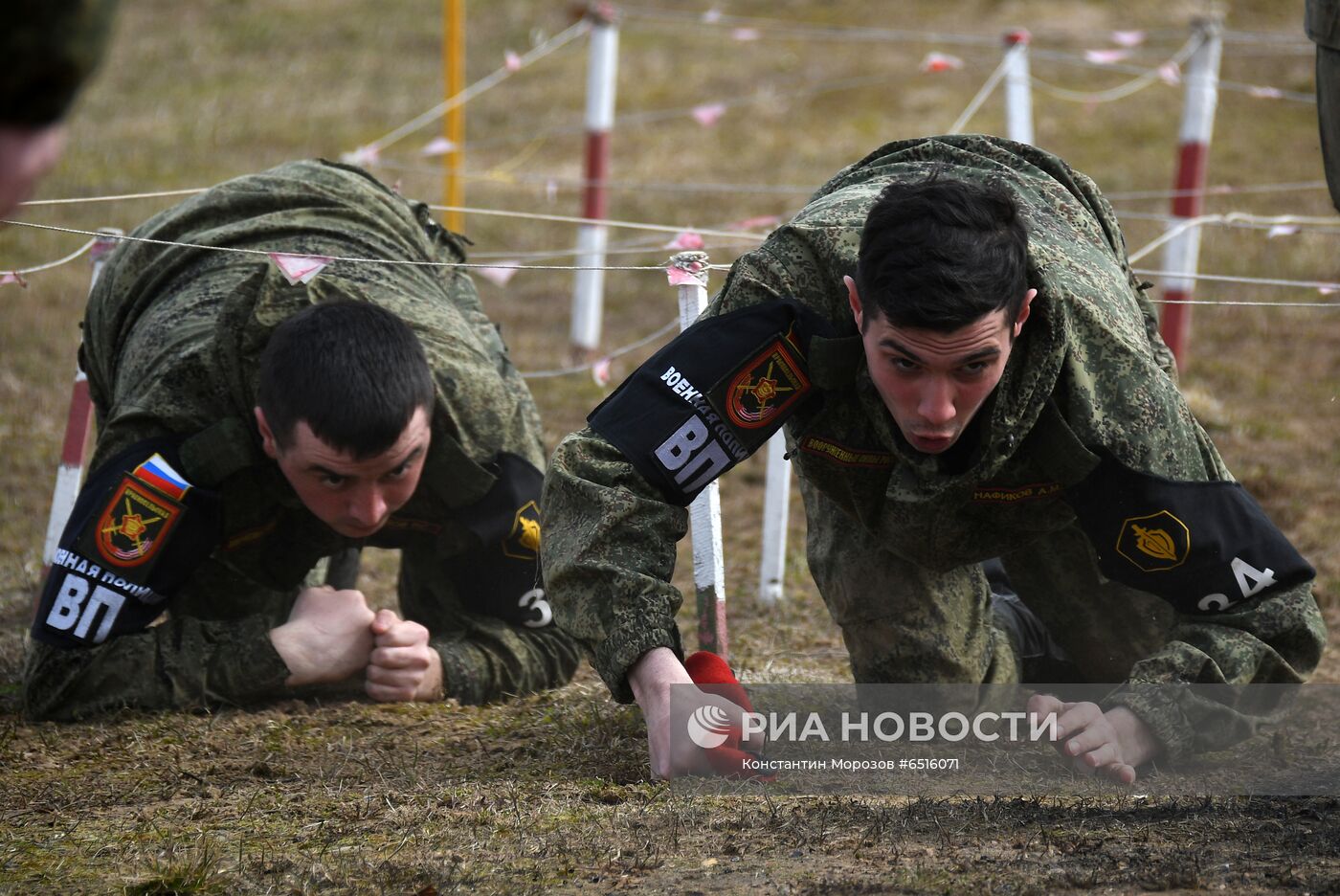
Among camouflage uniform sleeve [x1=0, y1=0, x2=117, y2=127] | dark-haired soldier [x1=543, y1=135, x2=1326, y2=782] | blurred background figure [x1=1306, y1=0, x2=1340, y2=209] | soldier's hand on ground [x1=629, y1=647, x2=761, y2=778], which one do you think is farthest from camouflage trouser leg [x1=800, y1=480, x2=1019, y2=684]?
camouflage uniform sleeve [x1=0, y1=0, x2=117, y2=127]

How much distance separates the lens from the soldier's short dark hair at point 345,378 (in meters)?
3.54

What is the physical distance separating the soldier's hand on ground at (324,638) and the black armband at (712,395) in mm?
1201

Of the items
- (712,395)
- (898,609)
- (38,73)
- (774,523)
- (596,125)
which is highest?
(596,125)

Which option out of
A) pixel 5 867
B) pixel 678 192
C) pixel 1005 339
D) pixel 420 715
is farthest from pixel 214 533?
pixel 678 192

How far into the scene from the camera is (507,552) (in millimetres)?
4066

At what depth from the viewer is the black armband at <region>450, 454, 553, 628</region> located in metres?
3.98

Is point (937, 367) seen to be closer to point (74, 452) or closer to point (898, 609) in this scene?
point (898, 609)

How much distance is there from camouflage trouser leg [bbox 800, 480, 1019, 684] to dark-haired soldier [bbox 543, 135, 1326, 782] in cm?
38

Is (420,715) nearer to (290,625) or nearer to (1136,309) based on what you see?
(290,625)

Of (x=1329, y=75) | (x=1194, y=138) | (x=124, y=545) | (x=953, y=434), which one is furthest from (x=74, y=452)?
(x=1194, y=138)

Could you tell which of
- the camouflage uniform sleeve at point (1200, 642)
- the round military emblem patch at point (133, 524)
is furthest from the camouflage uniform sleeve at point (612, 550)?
the round military emblem patch at point (133, 524)

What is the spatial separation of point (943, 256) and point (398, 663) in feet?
6.16

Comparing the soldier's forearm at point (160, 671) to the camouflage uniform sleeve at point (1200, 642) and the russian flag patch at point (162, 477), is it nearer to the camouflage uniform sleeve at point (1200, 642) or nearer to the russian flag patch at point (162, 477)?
the russian flag patch at point (162, 477)

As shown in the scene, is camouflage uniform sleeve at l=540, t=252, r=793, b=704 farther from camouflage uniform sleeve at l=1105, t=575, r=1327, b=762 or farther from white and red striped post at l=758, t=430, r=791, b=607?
white and red striped post at l=758, t=430, r=791, b=607
